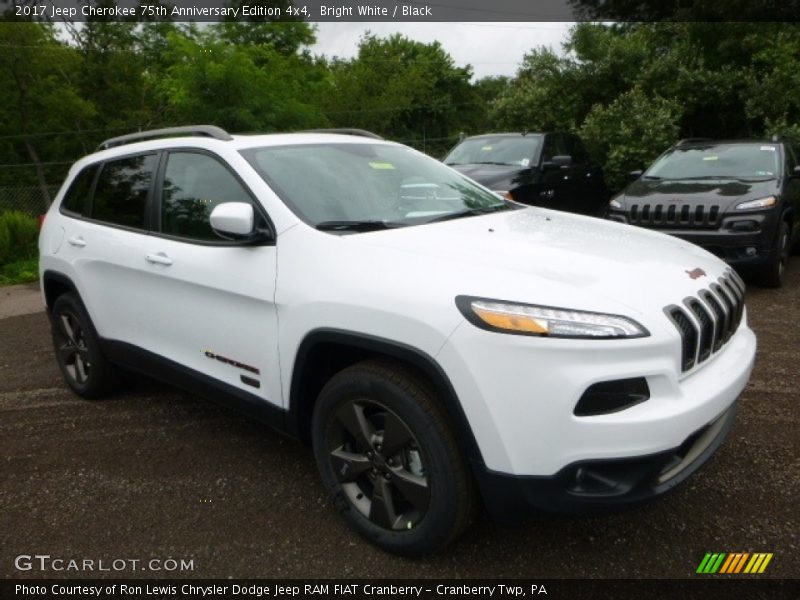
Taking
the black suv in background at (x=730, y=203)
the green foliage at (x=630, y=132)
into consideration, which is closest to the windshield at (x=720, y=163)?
the black suv in background at (x=730, y=203)

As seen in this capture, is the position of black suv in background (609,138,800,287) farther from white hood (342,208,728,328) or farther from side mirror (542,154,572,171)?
white hood (342,208,728,328)

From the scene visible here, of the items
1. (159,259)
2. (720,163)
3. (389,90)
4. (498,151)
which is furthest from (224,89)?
(159,259)

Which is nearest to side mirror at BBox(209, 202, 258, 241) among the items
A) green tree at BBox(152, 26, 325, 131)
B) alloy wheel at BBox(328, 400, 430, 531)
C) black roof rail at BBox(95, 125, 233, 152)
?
black roof rail at BBox(95, 125, 233, 152)

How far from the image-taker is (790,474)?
126 inches

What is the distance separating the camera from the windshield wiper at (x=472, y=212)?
10.5ft

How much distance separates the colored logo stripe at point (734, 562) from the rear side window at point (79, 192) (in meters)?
3.95

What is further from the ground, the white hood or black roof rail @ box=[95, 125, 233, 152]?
black roof rail @ box=[95, 125, 233, 152]

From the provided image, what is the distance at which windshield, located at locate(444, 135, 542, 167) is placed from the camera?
29.8ft

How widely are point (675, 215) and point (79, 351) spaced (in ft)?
17.9

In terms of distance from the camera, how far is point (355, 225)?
2936 mm

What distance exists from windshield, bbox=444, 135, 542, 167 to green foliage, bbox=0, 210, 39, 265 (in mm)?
6642

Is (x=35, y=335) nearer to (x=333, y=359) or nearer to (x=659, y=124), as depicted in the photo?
(x=333, y=359)

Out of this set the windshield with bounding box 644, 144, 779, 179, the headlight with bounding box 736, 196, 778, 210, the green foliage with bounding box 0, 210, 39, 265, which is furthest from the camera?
the green foliage with bounding box 0, 210, 39, 265

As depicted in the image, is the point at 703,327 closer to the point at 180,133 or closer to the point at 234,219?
the point at 234,219
